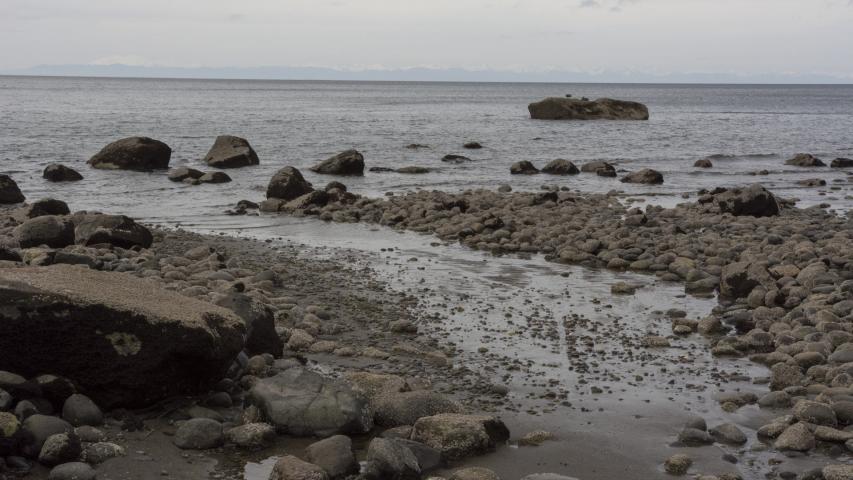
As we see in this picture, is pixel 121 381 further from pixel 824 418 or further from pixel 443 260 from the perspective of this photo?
pixel 443 260

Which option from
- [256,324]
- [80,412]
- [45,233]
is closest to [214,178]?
[45,233]

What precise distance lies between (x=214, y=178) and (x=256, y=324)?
2149 centimetres

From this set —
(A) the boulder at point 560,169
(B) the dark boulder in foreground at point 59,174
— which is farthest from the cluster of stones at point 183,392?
(A) the boulder at point 560,169

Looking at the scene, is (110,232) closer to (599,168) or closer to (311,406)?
(311,406)

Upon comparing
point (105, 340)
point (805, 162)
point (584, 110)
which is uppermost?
point (584, 110)

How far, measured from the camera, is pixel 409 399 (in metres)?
7.75

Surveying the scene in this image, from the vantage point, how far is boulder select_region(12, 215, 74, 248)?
1518 cm

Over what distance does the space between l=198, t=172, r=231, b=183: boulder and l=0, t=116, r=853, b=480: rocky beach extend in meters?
13.3

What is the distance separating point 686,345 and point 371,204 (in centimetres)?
1355

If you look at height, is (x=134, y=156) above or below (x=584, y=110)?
below

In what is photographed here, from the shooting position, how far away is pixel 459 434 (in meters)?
7.09

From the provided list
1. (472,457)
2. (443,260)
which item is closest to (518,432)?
(472,457)

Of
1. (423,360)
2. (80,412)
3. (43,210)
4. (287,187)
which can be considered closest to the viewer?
(80,412)

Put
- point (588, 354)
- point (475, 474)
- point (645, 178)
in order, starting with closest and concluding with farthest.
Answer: point (475, 474) → point (588, 354) → point (645, 178)
